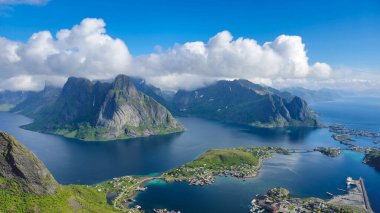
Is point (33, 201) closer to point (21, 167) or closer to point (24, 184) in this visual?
point (24, 184)

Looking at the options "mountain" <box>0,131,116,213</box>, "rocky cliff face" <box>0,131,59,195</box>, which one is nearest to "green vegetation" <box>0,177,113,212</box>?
"mountain" <box>0,131,116,213</box>

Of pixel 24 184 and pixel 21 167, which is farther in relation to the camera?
pixel 24 184

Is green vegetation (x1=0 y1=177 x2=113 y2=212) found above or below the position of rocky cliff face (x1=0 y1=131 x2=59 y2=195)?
below

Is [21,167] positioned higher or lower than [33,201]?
higher

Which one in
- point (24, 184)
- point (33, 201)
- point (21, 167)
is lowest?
point (33, 201)

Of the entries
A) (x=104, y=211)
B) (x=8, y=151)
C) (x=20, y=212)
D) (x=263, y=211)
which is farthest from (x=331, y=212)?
(x=8, y=151)

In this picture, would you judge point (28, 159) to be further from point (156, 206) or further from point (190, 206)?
point (190, 206)

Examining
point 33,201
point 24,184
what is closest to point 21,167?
point 24,184

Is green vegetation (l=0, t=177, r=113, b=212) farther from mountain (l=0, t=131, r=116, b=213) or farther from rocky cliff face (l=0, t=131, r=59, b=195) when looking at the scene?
rocky cliff face (l=0, t=131, r=59, b=195)
